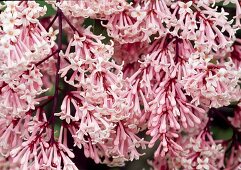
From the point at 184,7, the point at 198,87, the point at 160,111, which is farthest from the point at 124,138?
the point at 184,7

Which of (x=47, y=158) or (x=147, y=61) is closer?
(x=47, y=158)

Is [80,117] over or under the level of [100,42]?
under

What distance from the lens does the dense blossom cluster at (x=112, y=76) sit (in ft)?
5.02

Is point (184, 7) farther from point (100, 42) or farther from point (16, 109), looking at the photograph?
point (16, 109)

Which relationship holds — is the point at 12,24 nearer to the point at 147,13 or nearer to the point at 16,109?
the point at 16,109

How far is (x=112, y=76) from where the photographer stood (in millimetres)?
1570

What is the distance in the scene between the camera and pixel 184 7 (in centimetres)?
159

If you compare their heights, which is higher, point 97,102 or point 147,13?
point 147,13

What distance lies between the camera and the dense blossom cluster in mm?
1530

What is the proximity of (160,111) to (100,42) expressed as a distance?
9.5 inches

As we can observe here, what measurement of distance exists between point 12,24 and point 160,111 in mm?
440

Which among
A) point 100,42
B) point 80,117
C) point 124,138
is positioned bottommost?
point 124,138

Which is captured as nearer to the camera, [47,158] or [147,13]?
[47,158]

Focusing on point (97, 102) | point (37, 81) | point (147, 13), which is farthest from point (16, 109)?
point (147, 13)
